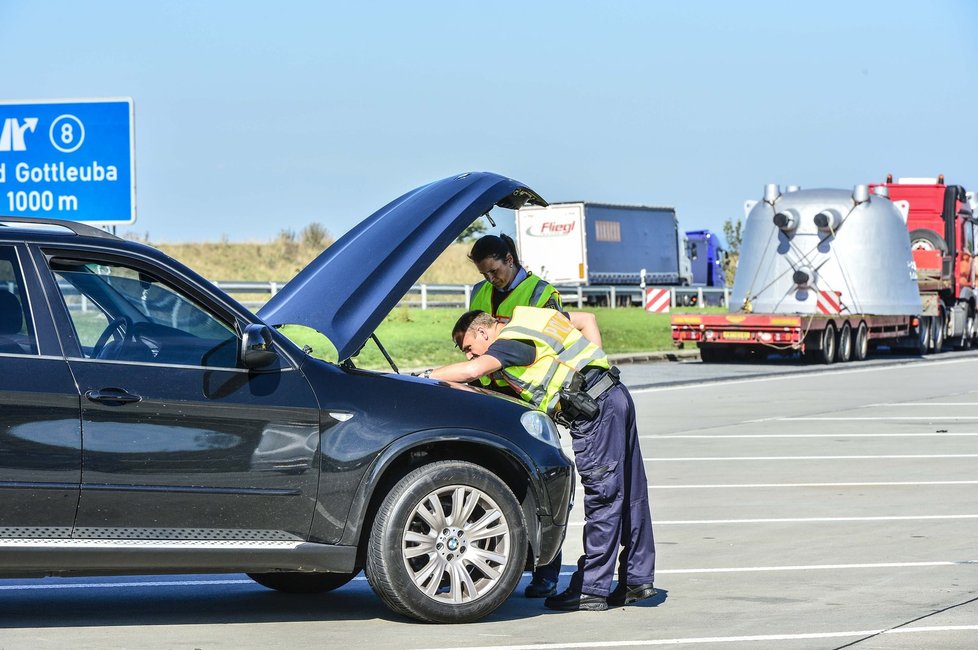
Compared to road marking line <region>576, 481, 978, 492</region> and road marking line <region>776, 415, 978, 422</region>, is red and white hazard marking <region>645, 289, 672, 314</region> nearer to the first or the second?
road marking line <region>776, 415, 978, 422</region>

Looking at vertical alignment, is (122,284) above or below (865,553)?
above

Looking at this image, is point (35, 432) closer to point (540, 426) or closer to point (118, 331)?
point (118, 331)

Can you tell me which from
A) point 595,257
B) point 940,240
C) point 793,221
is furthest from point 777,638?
point 595,257

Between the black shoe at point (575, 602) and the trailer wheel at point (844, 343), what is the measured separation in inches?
942

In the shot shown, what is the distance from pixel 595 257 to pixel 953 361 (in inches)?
934

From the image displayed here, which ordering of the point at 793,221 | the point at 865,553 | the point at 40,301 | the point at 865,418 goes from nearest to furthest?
the point at 40,301
the point at 865,553
the point at 865,418
the point at 793,221

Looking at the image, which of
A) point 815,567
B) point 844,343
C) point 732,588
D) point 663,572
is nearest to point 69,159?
point 663,572

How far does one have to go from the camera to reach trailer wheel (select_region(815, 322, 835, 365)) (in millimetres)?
30078

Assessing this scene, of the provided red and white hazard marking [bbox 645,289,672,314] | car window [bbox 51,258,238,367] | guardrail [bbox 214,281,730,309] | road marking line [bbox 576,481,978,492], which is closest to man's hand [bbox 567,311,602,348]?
car window [bbox 51,258,238,367]

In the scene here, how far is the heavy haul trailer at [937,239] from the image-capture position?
34.2m

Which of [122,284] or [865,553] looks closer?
[122,284]

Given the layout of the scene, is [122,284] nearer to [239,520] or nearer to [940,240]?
[239,520]

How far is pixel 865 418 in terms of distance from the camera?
1867cm

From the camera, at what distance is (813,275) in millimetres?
30109
